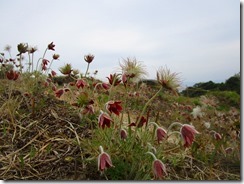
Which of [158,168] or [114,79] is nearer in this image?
[158,168]

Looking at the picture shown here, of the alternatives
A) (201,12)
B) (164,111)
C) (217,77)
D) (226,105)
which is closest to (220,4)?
(201,12)

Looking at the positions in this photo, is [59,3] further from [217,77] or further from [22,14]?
[217,77]

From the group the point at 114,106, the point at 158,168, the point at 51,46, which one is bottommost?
the point at 158,168

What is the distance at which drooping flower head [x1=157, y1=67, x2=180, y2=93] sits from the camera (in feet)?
2.93

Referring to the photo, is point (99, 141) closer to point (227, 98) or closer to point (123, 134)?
point (123, 134)

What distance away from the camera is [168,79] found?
35.1 inches

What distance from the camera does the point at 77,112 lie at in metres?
1.36

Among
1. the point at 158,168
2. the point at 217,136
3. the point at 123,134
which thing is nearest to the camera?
the point at 158,168

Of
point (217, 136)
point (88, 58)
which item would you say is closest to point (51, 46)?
point (88, 58)

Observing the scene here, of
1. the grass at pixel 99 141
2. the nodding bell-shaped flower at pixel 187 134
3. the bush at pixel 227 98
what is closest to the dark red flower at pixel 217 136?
the grass at pixel 99 141

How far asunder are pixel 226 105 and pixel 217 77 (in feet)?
0.89

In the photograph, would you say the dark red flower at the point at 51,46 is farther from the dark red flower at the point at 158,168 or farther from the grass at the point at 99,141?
the dark red flower at the point at 158,168

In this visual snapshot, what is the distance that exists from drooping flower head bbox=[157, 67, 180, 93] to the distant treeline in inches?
16.1

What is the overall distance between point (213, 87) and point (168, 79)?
1.89ft
